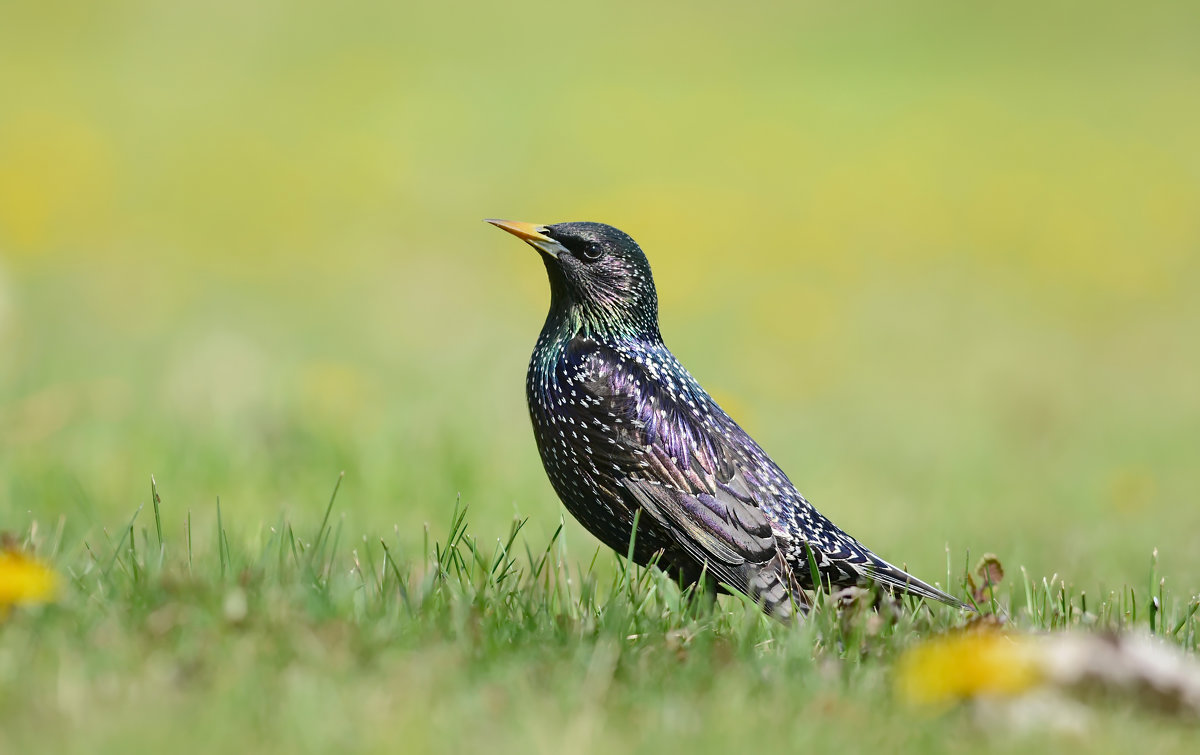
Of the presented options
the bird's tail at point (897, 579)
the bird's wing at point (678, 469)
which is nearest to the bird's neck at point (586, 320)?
the bird's wing at point (678, 469)

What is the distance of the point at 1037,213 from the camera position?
1448 cm

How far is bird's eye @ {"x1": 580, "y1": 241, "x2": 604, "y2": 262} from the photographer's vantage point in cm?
476

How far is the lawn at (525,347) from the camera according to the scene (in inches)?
114

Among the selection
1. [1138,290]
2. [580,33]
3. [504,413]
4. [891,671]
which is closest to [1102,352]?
[1138,290]

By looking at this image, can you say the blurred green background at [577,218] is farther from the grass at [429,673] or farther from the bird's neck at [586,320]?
the grass at [429,673]

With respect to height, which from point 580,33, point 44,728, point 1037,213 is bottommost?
point 44,728

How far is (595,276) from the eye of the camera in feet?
15.5

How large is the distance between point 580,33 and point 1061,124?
8.16 meters

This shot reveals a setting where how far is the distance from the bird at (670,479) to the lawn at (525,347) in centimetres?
32

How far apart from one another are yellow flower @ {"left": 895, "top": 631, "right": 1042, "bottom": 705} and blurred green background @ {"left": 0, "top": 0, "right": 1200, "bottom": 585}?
263 centimetres

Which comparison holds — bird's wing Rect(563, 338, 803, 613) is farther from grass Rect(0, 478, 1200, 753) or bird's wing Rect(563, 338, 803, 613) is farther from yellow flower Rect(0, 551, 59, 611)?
yellow flower Rect(0, 551, 59, 611)

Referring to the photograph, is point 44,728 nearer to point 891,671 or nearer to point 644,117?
point 891,671

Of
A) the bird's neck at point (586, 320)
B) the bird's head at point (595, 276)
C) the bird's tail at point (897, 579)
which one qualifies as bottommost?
the bird's tail at point (897, 579)

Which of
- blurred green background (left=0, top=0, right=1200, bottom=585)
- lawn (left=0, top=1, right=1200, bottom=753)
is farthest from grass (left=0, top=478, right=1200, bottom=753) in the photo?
blurred green background (left=0, top=0, right=1200, bottom=585)
